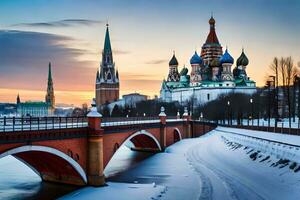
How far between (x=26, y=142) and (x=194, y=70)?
420ft

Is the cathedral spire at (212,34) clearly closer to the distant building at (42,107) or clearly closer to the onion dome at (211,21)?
the onion dome at (211,21)

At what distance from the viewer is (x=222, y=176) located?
35156 millimetres

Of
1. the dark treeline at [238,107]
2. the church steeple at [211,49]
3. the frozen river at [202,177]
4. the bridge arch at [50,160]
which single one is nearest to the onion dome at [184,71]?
the church steeple at [211,49]

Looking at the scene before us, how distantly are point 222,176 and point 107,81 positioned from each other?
132023 mm

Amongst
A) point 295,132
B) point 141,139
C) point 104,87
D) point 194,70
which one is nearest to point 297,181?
point 295,132

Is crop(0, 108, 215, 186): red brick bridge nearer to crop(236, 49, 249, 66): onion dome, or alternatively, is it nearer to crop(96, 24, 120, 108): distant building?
crop(236, 49, 249, 66): onion dome

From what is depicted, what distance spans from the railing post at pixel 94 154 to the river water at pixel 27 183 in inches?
61.6

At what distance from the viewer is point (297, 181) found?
26719mm

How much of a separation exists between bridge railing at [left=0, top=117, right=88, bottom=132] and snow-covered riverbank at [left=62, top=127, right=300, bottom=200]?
4900 millimetres

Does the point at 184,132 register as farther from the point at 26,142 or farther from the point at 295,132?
the point at 26,142

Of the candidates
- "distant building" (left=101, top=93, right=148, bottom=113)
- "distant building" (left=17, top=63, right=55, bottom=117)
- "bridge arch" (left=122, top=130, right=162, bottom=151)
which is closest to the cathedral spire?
"distant building" (left=101, top=93, right=148, bottom=113)

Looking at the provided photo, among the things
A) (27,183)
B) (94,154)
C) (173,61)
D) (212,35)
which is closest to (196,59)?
(212,35)

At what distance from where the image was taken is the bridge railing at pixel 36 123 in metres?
25.8

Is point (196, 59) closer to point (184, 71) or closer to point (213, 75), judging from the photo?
point (213, 75)
